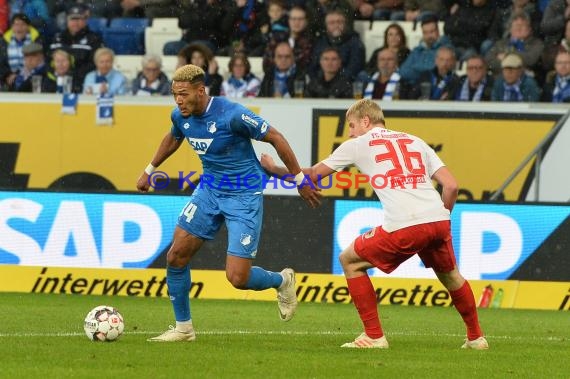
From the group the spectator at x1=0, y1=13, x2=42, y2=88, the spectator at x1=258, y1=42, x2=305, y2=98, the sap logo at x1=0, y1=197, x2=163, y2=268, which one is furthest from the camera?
the spectator at x1=0, y1=13, x2=42, y2=88

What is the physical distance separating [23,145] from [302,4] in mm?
4822

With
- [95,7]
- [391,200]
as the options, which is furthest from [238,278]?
[95,7]

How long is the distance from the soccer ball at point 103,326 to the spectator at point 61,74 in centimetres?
919

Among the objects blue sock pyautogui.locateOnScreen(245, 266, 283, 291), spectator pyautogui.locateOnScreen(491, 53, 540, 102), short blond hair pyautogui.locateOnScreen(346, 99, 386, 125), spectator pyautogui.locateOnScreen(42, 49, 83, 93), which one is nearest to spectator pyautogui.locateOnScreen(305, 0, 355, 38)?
spectator pyautogui.locateOnScreen(491, 53, 540, 102)

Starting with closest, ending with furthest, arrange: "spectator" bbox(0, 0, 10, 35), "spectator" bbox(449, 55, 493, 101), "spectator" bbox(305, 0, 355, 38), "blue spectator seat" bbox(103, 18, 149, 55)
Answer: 1. "spectator" bbox(449, 55, 493, 101)
2. "spectator" bbox(305, 0, 355, 38)
3. "blue spectator seat" bbox(103, 18, 149, 55)
4. "spectator" bbox(0, 0, 10, 35)

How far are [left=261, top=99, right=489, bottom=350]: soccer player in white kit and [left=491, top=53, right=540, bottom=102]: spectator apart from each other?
26.1 feet

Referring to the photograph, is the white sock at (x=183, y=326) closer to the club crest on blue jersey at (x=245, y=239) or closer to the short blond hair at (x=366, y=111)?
the club crest on blue jersey at (x=245, y=239)

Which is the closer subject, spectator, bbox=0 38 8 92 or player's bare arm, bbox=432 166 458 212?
player's bare arm, bbox=432 166 458 212

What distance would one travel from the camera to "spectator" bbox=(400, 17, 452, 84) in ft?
61.6

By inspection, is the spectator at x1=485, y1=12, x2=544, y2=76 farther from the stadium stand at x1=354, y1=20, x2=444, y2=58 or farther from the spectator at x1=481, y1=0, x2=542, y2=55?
the stadium stand at x1=354, y1=20, x2=444, y2=58

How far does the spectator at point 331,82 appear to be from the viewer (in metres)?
18.6

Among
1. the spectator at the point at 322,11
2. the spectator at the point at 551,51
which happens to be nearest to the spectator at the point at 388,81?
the spectator at the point at 322,11

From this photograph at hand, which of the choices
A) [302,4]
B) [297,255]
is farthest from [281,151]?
[302,4]

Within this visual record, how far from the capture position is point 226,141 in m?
10.7
